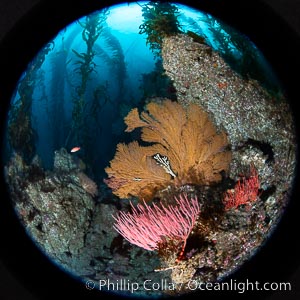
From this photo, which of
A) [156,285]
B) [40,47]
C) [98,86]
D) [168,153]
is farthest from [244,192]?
[40,47]

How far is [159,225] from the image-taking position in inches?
111

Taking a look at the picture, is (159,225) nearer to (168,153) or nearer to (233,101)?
(168,153)

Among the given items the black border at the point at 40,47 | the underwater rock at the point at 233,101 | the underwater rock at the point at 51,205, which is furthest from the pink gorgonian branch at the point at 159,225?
the underwater rock at the point at 233,101

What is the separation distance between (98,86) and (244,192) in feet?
5.84

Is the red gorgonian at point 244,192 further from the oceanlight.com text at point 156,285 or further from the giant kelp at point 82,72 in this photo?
the giant kelp at point 82,72

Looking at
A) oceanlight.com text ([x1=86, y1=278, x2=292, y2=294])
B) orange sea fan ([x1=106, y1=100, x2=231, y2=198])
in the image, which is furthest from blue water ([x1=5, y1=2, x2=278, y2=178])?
oceanlight.com text ([x1=86, y1=278, x2=292, y2=294])

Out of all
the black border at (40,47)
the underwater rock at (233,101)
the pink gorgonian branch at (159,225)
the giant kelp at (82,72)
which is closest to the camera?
the black border at (40,47)

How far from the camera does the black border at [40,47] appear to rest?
223 centimetres

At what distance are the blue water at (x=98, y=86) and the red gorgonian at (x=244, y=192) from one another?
1.10 meters

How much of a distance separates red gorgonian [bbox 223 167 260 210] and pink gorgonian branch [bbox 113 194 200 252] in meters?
0.33

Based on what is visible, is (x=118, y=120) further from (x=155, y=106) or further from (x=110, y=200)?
(x=110, y=200)

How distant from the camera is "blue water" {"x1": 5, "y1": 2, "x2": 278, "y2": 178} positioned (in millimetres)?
3020

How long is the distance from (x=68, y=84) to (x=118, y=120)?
627 mm

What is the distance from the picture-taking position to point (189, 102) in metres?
3.28
